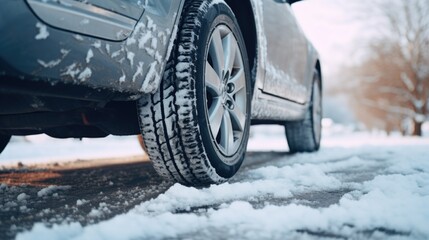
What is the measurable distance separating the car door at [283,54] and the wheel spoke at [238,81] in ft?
1.10

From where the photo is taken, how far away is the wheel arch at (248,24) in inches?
84.9

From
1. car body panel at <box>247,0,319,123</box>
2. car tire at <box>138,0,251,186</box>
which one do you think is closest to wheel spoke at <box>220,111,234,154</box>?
car tire at <box>138,0,251,186</box>

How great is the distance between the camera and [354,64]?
1709 centimetres

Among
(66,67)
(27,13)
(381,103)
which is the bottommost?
(381,103)

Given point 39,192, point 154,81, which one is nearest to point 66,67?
point 154,81

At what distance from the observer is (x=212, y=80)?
5.73 ft

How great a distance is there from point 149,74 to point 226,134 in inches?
24.2

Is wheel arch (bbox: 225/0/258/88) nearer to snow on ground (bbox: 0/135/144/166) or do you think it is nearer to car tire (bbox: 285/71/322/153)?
car tire (bbox: 285/71/322/153)

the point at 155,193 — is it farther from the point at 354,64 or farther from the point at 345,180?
the point at 354,64

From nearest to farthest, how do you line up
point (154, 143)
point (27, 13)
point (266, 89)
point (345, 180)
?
point (27, 13) < point (154, 143) < point (345, 180) < point (266, 89)

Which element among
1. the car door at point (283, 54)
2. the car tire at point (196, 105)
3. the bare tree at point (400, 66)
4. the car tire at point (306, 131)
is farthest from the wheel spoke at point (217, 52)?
the bare tree at point (400, 66)

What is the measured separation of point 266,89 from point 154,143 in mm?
1050

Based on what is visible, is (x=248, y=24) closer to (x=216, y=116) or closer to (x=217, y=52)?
(x=217, y=52)

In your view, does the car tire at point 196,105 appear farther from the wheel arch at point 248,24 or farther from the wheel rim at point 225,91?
the wheel arch at point 248,24
